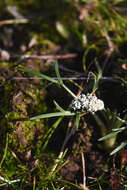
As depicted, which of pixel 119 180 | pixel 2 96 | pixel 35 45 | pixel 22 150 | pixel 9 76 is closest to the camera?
pixel 119 180

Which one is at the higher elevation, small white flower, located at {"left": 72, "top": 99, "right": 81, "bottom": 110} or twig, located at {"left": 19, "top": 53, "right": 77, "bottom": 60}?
twig, located at {"left": 19, "top": 53, "right": 77, "bottom": 60}

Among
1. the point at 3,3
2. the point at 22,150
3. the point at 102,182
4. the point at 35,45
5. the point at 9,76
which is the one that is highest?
the point at 3,3

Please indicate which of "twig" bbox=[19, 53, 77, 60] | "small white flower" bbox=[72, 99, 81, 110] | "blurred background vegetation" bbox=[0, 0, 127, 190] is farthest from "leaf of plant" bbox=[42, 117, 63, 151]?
"twig" bbox=[19, 53, 77, 60]

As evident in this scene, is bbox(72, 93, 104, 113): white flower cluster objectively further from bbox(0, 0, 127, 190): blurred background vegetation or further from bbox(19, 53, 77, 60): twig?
bbox(19, 53, 77, 60): twig

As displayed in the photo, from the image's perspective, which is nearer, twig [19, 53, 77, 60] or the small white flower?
the small white flower

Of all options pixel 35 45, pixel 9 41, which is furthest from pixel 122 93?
pixel 9 41

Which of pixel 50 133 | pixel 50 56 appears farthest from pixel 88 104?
pixel 50 56

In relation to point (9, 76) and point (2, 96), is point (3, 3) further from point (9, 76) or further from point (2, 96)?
point (2, 96)

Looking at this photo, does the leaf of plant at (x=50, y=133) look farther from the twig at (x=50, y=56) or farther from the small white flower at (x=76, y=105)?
the twig at (x=50, y=56)

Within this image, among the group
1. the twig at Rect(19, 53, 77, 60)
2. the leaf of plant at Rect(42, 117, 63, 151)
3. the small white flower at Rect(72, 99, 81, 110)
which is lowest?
the leaf of plant at Rect(42, 117, 63, 151)
